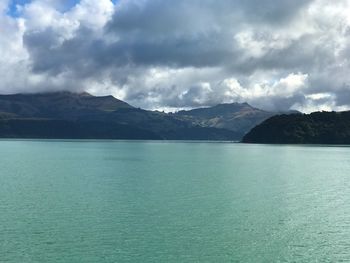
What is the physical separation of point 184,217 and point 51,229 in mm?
18861

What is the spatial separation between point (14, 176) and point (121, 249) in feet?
249

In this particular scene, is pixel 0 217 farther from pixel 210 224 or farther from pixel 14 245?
pixel 210 224

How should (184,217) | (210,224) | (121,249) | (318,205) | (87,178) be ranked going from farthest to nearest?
1. (87,178)
2. (318,205)
3. (184,217)
4. (210,224)
5. (121,249)

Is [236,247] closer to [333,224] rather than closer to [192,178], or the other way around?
[333,224]

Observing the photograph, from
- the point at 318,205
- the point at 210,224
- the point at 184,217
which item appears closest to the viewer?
the point at 210,224

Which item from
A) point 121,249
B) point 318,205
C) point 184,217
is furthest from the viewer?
point 318,205

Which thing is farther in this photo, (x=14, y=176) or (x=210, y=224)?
(x=14, y=176)

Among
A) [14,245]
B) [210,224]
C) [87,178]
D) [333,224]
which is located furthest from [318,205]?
[87,178]

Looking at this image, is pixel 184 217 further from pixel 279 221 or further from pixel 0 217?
pixel 0 217

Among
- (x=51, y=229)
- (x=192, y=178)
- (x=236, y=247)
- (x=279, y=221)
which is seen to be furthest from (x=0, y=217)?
(x=192, y=178)

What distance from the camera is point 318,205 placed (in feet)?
238

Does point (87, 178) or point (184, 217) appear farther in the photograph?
point (87, 178)

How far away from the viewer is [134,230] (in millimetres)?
52062

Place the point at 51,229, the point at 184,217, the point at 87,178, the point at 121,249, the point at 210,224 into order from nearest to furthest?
the point at 121,249, the point at 51,229, the point at 210,224, the point at 184,217, the point at 87,178
